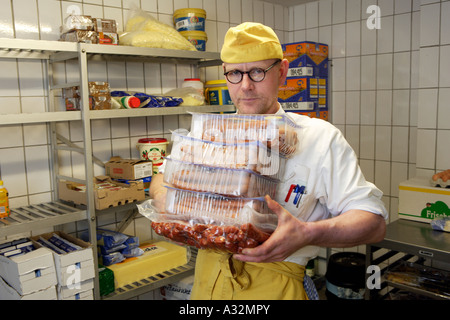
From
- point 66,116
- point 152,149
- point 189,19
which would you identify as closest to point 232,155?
point 66,116

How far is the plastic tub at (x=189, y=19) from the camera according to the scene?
267 cm

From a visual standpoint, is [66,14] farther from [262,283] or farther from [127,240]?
[262,283]

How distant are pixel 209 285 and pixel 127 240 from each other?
48.9 inches

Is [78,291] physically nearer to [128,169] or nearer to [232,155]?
[128,169]

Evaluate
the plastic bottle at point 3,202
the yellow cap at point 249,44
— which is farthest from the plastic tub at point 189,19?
the yellow cap at point 249,44

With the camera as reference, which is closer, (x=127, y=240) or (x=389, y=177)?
(x=127, y=240)

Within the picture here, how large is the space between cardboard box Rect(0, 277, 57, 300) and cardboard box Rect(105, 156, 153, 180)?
0.68 meters

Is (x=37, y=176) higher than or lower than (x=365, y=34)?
lower

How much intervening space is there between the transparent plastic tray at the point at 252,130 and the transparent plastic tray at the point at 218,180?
3.2 inches

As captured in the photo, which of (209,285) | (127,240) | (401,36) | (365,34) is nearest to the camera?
(209,285)

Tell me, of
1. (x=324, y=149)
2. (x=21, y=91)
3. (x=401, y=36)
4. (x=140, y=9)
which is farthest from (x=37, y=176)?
(x=401, y=36)

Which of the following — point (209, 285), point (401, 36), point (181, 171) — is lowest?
point (209, 285)

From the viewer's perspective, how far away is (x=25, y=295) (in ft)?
6.08
